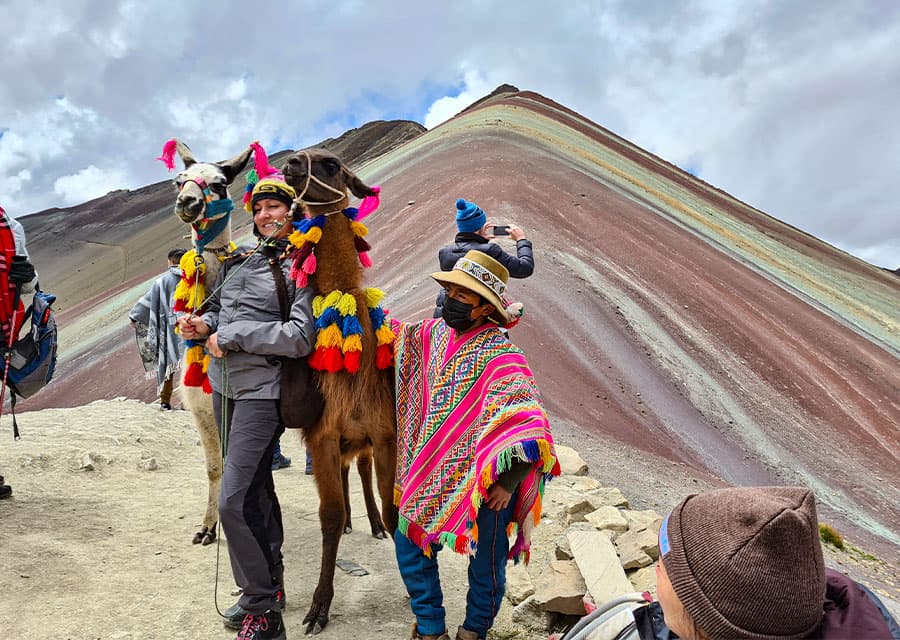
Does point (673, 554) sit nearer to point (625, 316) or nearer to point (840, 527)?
point (840, 527)

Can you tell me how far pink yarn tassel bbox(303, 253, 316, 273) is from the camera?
3176 millimetres

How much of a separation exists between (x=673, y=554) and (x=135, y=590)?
3257mm

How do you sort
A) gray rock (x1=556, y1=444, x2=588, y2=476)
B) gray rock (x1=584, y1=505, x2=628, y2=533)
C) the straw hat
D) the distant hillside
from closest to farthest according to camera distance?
the straw hat, gray rock (x1=584, y1=505, x2=628, y2=533), gray rock (x1=556, y1=444, x2=588, y2=476), the distant hillside

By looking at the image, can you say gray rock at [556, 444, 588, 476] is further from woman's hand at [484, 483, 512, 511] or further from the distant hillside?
woman's hand at [484, 483, 512, 511]

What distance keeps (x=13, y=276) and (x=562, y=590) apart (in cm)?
378

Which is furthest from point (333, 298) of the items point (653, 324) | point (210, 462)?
point (653, 324)

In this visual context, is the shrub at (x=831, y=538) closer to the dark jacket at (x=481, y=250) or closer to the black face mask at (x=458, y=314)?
the dark jacket at (x=481, y=250)

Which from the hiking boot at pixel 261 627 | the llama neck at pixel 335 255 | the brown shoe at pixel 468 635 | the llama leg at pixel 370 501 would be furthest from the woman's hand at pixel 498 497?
the llama leg at pixel 370 501

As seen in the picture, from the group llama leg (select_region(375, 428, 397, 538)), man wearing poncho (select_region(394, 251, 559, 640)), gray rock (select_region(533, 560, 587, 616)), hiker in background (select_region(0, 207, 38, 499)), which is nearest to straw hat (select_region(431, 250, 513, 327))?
man wearing poncho (select_region(394, 251, 559, 640))

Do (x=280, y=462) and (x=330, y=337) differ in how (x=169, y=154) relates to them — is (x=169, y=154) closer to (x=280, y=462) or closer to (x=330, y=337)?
(x=330, y=337)

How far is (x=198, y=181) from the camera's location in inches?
150

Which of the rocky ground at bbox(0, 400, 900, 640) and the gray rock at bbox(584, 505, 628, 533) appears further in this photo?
the gray rock at bbox(584, 505, 628, 533)

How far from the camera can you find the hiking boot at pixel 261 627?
2861 mm

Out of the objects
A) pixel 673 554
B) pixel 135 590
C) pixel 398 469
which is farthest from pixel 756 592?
pixel 135 590
